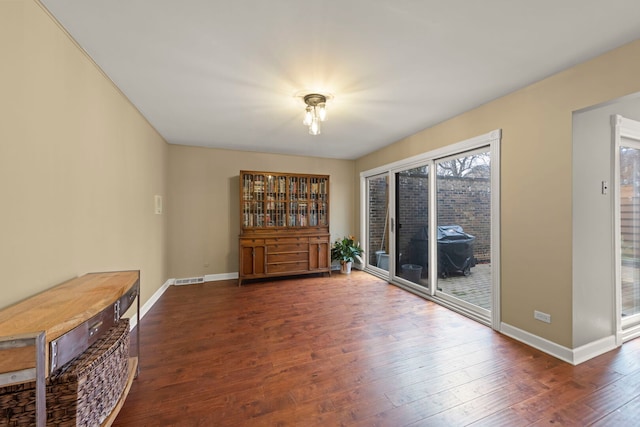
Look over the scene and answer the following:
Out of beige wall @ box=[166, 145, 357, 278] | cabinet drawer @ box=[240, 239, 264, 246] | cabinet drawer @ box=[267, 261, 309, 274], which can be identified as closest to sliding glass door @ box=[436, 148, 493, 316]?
cabinet drawer @ box=[267, 261, 309, 274]

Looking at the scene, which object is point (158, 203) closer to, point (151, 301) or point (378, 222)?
point (151, 301)

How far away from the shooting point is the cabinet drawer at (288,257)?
182 inches

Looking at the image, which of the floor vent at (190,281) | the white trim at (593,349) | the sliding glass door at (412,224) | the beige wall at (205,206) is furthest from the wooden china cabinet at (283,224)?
the white trim at (593,349)

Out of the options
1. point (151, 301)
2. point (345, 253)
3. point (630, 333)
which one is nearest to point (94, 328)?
point (151, 301)

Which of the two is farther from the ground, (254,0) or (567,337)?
(254,0)

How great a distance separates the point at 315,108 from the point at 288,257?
2887 mm

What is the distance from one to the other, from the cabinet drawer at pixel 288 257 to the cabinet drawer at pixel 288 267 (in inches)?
2.9

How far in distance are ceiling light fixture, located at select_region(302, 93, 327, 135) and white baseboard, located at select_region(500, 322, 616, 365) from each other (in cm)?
299

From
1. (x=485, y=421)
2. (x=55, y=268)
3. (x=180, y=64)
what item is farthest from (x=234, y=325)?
(x=180, y=64)

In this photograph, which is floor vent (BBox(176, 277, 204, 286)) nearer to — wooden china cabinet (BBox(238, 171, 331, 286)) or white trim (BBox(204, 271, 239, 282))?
white trim (BBox(204, 271, 239, 282))

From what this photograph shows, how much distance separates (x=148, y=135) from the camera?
340 centimetres

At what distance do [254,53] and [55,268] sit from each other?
204 cm

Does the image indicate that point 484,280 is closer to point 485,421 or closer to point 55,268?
point 485,421

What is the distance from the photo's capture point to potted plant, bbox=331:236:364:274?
5232mm
